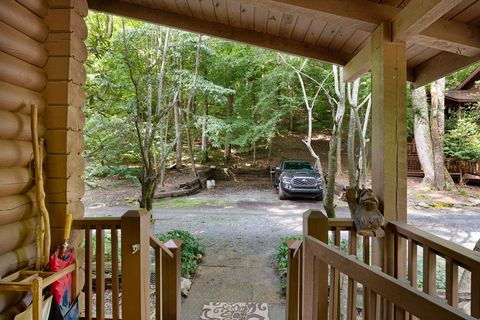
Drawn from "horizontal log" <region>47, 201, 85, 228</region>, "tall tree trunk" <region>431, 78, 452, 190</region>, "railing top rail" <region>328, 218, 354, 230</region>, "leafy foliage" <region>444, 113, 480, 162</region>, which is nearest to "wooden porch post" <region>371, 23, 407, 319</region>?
"railing top rail" <region>328, 218, 354, 230</region>

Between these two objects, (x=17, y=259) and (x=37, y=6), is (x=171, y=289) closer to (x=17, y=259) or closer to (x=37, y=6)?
(x=17, y=259)

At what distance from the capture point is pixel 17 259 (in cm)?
195

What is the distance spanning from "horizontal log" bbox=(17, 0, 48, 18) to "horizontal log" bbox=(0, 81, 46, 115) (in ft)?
1.77

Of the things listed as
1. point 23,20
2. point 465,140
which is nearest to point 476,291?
point 23,20

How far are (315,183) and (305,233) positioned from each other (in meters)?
8.83

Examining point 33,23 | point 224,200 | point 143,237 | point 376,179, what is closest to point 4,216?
point 143,237

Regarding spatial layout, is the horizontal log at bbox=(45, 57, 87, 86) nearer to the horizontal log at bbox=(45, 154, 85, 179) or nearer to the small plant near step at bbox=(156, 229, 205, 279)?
the horizontal log at bbox=(45, 154, 85, 179)

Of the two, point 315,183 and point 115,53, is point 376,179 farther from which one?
point 315,183

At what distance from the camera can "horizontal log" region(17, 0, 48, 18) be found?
2.05 meters

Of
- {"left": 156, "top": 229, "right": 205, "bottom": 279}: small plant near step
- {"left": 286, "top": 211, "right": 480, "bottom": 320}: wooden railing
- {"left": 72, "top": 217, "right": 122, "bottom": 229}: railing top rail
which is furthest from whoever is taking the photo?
{"left": 156, "top": 229, "right": 205, "bottom": 279}: small plant near step

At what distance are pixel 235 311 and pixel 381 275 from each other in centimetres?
270

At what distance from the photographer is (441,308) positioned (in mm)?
851

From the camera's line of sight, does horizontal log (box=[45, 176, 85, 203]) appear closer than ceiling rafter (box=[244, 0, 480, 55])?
No

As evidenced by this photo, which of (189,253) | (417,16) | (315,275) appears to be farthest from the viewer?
(189,253)
